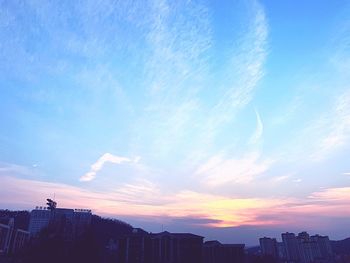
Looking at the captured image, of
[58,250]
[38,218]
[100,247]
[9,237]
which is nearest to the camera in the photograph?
[58,250]

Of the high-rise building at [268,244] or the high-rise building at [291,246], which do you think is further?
the high-rise building at [268,244]

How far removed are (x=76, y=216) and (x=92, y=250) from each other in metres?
86.9

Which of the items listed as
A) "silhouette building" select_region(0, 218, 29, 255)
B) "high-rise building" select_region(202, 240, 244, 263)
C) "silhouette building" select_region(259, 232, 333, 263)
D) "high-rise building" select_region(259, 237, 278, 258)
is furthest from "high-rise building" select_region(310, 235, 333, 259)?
"silhouette building" select_region(0, 218, 29, 255)

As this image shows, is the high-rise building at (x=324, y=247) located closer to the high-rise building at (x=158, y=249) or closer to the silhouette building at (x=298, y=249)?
the silhouette building at (x=298, y=249)

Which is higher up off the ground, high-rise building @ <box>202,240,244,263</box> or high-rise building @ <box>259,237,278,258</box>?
high-rise building @ <box>259,237,278,258</box>

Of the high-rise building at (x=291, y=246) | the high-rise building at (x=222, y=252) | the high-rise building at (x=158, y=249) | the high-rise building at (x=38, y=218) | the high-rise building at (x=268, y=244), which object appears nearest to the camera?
the high-rise building at (x=158, y=249)

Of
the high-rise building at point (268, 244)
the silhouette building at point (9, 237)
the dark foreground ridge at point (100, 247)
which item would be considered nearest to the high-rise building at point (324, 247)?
the high-rise building at point (268, 244)

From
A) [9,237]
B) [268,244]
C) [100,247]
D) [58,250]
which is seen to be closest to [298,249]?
[268,244]

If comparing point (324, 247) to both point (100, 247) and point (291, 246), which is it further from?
point (100, 247)

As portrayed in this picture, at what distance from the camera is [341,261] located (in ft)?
415

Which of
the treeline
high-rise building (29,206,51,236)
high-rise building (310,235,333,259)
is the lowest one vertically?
the treeline

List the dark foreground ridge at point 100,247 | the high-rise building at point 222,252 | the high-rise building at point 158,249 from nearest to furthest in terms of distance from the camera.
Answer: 1. the dark foreground ridge at point 100,247
2. the high-rise building at point 158,249
3. the high-rise building at point 222,252

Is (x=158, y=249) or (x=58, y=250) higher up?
(x=158, y=249)

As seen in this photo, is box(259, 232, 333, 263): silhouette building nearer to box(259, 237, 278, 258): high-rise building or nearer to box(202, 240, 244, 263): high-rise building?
box(259, 237, 278, 258): high-rise building
